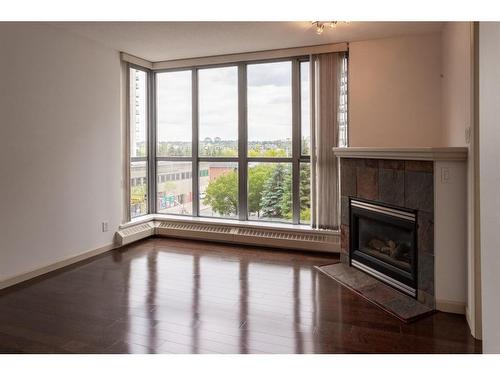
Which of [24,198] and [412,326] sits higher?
[24,198]

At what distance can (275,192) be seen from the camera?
5211mm

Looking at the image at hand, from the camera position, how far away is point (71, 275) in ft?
12.7

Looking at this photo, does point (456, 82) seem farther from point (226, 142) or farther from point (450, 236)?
point (226, 142)

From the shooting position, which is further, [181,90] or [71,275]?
[181,90]

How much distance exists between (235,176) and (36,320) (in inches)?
126

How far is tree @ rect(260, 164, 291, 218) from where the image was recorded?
203 inches

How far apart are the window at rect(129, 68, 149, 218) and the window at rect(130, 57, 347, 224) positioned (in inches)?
0.6

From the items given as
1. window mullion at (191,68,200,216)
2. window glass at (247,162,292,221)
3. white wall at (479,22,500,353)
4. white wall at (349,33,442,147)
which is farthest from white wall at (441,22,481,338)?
window mullion at (191,68,200,216)

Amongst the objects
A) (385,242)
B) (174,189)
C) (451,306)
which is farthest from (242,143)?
(451,306)

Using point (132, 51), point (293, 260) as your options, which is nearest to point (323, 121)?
point (293, 260)

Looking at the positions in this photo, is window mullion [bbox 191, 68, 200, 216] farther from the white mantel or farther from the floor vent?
the white mantel

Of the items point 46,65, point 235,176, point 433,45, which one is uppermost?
point 433,45

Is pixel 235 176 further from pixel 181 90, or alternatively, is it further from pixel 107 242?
pixel 107 242

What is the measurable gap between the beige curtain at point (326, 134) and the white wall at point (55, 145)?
2624 millimetres
